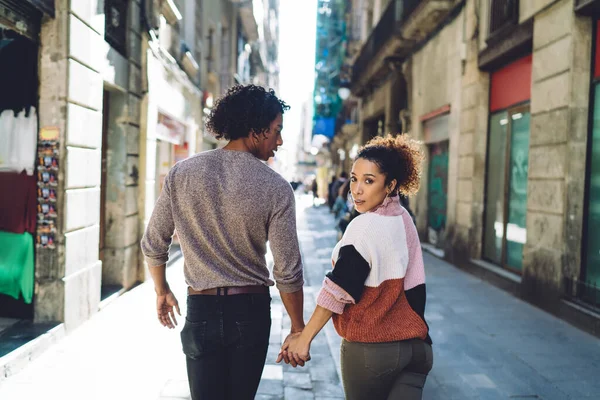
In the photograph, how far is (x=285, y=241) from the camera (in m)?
2.24

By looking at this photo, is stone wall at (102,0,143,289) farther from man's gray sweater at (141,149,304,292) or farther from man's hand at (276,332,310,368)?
man's hand at (276,332,310,368)

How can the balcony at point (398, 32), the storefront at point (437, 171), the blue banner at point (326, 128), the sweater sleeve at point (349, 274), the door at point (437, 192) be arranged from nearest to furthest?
the sweater sleeve at point (349, 274), the balcony at point (398, 32), the storefront at point (437, 171), the door at point (437, 192), the blue banner at point (326, 128)

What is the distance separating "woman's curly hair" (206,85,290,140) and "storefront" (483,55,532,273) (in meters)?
6.40

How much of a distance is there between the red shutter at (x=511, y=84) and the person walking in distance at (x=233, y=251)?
22.9 ft

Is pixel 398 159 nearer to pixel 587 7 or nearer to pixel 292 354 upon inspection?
pixel 292 354

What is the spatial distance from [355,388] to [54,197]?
13.0 ft

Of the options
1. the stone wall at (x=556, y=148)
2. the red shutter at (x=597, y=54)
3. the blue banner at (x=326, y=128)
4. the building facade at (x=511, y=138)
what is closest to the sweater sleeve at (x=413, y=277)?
the building facade at (x=511, y=138)

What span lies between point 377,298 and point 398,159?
573 millimetres

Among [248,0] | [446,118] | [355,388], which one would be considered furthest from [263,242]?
[248,0]

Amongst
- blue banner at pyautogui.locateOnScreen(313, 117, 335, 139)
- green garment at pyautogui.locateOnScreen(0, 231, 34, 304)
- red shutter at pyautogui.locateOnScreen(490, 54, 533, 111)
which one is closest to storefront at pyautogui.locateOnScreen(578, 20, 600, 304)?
red shutter at pyautogui.locateOnScreen(490, 54, 533, 111)

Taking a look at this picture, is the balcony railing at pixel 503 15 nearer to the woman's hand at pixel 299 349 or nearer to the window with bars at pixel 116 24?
the window with bars at pixel 116 24

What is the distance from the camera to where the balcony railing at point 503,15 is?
830 centimetres

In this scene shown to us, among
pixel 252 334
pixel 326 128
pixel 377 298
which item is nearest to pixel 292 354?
pixel 252 334

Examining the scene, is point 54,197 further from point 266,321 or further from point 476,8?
point 476,8
